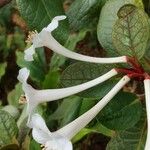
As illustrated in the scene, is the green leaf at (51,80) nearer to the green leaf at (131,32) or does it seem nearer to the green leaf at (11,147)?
the green leaf at (11,147)

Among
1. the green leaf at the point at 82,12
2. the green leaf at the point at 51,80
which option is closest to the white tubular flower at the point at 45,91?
the green leaf at the point at 82,12

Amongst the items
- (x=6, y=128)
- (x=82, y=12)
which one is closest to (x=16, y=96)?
(x=6, y=128)

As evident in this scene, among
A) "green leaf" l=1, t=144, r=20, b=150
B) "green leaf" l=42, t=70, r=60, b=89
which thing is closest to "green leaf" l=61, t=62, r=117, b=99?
"green leaf" l=1, t=144, r=20, b=150

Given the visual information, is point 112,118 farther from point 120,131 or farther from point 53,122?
point 53,122

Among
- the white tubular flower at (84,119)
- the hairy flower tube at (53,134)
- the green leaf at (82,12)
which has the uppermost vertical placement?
the green leaf at (82,12)

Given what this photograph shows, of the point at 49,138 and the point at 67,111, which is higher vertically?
the point at 49,138

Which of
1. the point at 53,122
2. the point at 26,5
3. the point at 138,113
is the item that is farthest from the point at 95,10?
the point at 53,122

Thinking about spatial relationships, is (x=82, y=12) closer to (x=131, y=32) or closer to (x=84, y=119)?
(x=131, y=32)
